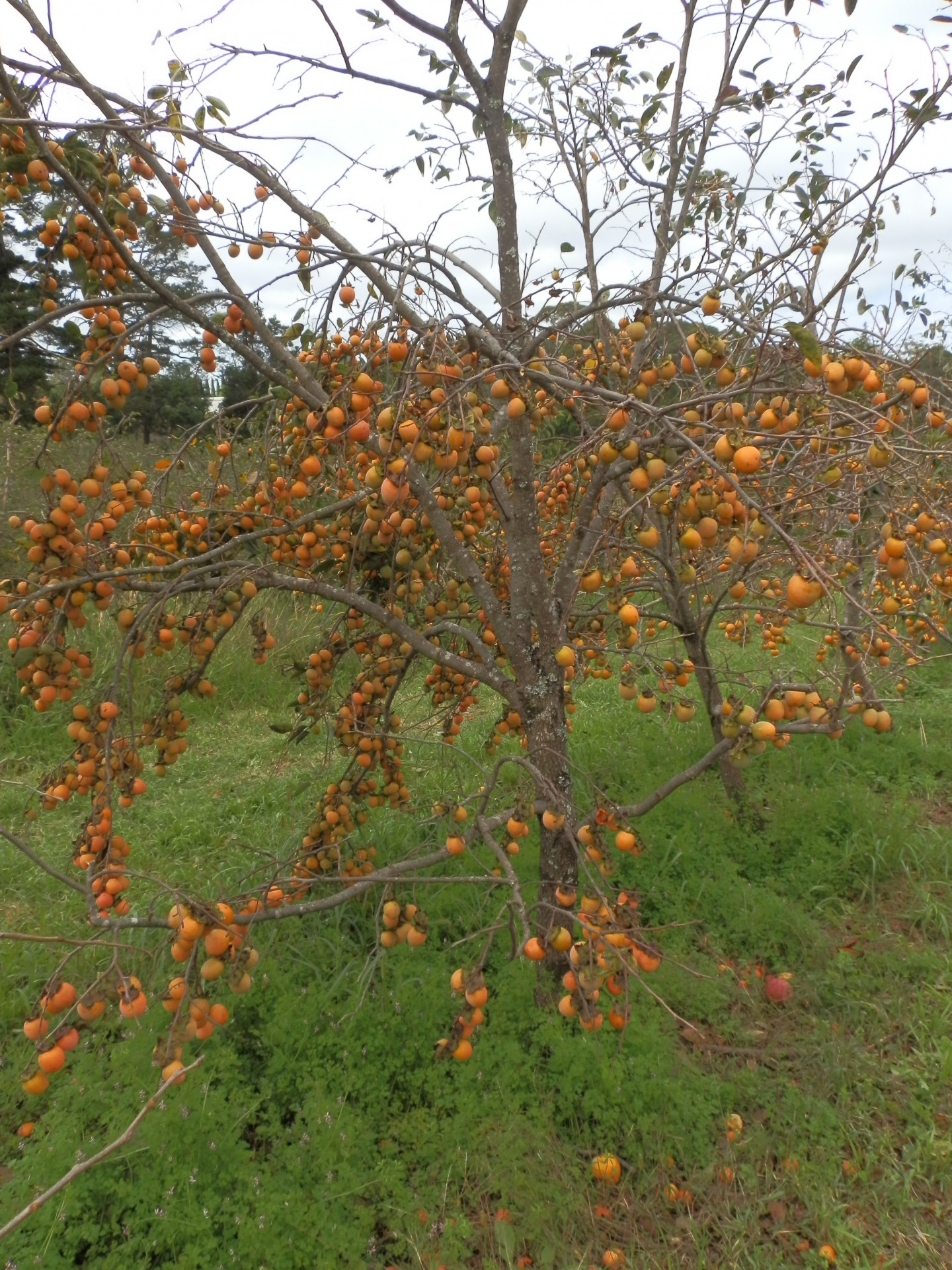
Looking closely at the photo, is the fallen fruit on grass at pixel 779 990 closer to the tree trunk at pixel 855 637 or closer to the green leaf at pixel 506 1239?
the tree trunk at pixel 855 637

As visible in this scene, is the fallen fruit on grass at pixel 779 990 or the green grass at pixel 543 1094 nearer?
the green grass at pixel 543 1094

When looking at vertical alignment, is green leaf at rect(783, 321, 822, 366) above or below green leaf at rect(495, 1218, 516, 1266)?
above

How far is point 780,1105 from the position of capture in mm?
2213

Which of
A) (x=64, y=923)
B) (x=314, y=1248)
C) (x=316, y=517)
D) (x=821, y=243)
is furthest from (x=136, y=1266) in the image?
(x=821, y=243)

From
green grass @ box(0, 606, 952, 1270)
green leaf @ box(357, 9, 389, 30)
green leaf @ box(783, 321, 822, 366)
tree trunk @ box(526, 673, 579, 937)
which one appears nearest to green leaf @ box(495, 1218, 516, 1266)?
green grass @ box(0, 606, 952, 1270)

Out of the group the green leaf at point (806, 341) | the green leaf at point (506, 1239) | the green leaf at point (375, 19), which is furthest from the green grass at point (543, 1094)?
the green leaf at point (375, 19)

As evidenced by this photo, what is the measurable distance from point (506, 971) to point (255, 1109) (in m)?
0.87

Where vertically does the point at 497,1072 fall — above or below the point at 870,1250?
above

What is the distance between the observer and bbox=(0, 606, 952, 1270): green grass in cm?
189

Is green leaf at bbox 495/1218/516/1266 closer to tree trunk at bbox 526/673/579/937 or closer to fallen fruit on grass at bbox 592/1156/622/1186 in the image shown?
fallen fruit on grass at bbox 592/1156/622/1186

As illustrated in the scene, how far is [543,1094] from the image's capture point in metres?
2.19

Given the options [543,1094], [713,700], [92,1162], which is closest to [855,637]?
[713,700]

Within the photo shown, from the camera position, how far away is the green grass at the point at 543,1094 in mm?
1895

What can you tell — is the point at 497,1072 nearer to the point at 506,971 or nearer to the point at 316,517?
the point at 506,971
